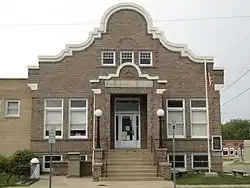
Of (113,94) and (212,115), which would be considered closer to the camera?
(113,94)

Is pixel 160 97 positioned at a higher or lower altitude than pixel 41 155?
higher

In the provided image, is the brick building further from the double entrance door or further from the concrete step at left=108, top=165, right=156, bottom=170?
the concrete step at left=108, top=165, right=156, bottom=170

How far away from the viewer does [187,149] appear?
3281 centimetres

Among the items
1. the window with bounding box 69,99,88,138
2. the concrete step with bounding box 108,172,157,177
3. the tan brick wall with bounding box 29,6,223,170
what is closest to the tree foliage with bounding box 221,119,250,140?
the tan brick wall with bounding box 29,6,223,170

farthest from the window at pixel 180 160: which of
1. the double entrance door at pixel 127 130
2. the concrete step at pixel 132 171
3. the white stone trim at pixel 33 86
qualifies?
the white stone trim at pixel 33 86

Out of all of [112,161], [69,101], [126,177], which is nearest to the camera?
[126,177]

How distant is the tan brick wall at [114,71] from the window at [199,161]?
0.46 metres

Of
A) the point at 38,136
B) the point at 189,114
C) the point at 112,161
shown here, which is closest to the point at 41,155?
the point at 38,136

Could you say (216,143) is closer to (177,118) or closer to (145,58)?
(177,118)

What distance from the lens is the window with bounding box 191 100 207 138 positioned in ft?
109

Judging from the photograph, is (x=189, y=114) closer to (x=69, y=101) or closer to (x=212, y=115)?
(x=212, y=115)

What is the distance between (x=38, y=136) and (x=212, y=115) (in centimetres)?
1314

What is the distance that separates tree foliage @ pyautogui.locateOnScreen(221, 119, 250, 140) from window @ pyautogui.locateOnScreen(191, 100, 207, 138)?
11643cm

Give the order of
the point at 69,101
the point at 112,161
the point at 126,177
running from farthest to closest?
the point at 69,101
the point at 112,161
the point at 126,177
